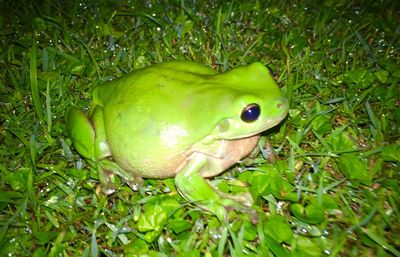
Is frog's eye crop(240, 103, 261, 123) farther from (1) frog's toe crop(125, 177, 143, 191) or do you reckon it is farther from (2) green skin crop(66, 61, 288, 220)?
(1) frog's toe crop(125, 177, 143, 191)

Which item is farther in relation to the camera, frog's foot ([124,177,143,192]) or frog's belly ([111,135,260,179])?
frog's foot ([124,177,143,192])

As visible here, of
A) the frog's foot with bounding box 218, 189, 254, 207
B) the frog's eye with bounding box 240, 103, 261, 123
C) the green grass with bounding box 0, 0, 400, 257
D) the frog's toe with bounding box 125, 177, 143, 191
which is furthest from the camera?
the frog's toe with bounding box 125, 177, 143, 191

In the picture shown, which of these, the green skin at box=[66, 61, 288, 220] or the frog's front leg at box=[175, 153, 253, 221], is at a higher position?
the green skin at box=[66, 61, 288, 220]

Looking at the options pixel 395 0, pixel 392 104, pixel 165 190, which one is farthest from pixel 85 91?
pixel 395 0

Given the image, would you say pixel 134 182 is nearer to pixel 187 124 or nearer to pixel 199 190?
pixel 199 190

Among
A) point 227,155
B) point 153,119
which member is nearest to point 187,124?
point 153,119

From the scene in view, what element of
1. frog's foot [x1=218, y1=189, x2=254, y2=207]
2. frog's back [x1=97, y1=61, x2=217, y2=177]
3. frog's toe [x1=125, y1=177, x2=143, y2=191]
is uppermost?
frog's back [x1=97, y1=61, x2=217, y2=177]

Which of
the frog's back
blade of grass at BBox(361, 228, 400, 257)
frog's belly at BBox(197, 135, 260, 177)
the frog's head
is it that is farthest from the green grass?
the frog's head
